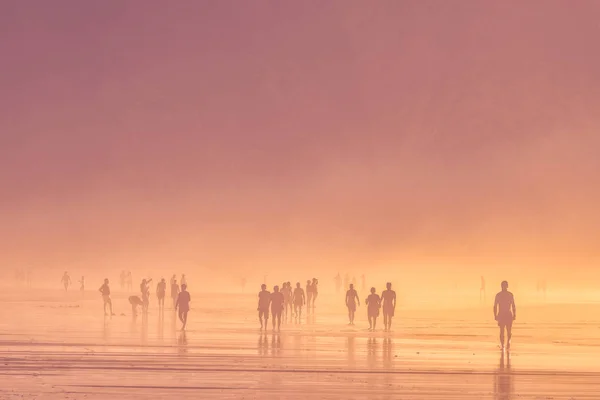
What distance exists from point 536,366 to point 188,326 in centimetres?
2252

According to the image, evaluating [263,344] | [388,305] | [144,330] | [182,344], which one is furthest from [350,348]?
[144,330]

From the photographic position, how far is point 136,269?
19812 cm

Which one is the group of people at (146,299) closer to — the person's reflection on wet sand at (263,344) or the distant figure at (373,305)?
the person's reflection on wet sand at (263,344)

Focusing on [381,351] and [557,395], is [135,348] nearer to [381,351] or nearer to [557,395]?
[381,351]

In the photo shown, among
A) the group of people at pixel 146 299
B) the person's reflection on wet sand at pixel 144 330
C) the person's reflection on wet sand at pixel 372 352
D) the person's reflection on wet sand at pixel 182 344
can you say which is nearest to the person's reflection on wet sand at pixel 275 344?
the person's reflection on wet sand at pixel 182 344

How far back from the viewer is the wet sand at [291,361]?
2316 centimetres

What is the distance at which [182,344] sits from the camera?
3697 cm

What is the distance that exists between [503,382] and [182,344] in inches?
559

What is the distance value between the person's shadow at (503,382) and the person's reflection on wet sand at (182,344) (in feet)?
29.2

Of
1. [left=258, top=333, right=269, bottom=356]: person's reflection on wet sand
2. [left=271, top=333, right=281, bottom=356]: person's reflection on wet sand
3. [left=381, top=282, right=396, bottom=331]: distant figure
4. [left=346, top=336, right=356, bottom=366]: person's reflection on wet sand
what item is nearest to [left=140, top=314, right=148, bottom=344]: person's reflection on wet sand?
[left=258, top=333, right=269, bottom=356]: person's reflection on wet sand

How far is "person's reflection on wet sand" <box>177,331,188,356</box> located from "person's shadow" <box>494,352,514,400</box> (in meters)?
8.90

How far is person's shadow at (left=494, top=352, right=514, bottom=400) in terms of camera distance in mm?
22812

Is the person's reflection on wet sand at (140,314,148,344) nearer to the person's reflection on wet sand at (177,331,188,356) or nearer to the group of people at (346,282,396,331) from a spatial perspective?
the person's reflection on wet sand at (177,331,188,356)

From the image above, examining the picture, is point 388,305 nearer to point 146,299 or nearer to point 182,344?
point 182,344
